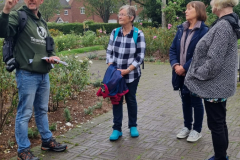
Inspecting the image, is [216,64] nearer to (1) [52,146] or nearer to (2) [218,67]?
(2) [218,67]

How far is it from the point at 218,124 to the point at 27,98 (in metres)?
2.14

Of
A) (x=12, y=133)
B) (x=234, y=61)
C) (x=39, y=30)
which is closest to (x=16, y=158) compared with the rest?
(x=12, y=133)

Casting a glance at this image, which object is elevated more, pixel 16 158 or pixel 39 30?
pixel 39 30

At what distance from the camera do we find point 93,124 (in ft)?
16.7

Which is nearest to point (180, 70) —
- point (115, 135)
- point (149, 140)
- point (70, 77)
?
point (149, 140)

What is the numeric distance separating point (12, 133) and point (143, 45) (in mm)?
2313

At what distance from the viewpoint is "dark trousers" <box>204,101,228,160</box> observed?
3.27 metres

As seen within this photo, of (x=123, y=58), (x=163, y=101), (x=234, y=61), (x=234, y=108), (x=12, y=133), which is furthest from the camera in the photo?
(x=163, y=101)

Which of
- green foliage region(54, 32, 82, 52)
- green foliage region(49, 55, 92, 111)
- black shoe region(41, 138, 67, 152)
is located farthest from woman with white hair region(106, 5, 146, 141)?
green foliage region(54, 32, 82, 52)

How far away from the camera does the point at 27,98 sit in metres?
3.49

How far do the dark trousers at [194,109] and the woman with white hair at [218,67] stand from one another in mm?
796

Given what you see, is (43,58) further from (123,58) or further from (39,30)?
(123,58)

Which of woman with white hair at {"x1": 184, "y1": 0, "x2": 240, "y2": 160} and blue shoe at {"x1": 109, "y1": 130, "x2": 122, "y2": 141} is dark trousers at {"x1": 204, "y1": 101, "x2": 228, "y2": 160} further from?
blue shoe at {"x1": 109, "y1": 130, "x2": 122, "y2": 141}

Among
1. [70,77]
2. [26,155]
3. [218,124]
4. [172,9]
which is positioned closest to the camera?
[218,124]
